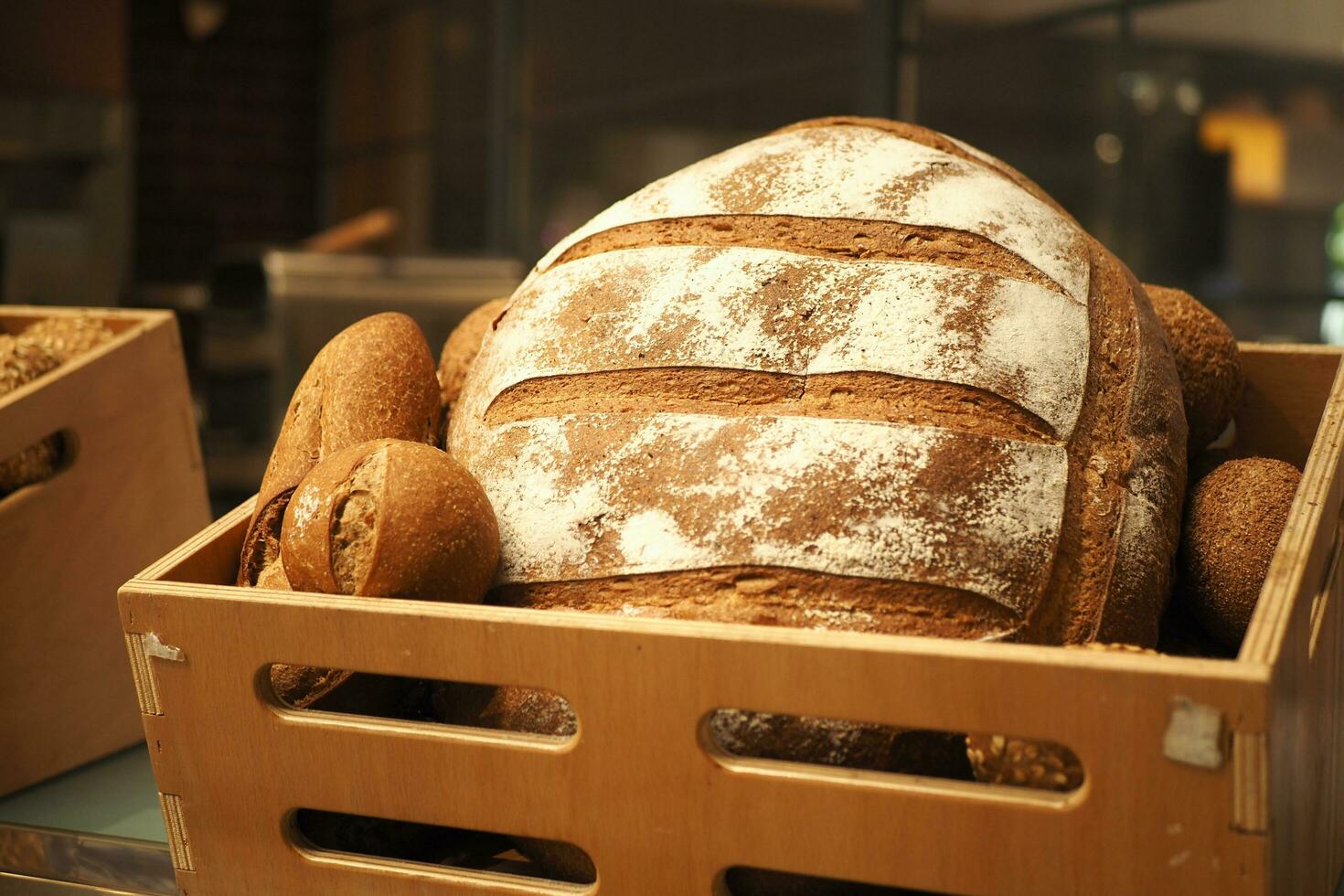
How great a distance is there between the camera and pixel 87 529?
1144 millimetres

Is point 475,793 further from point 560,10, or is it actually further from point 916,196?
point 560,10

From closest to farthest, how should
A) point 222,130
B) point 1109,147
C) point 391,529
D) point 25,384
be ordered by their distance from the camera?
point 391,529, point 25,384, point 1109,147, point 222,130

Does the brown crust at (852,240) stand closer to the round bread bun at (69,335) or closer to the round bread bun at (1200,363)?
the round bread bun at (1200,363)

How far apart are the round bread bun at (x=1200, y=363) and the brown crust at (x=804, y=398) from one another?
0.32m

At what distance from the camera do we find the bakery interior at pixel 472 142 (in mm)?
2609

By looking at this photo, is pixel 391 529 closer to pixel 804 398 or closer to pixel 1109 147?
pixel 804 398

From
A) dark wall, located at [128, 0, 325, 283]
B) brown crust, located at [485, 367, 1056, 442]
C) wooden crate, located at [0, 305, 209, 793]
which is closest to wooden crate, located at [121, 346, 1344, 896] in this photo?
brown crust, located at [485, 367, 1056, 442]

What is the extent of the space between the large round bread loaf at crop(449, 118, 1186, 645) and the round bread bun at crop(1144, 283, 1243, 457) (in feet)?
0.41

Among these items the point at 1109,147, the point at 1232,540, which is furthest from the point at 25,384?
the point at 1109,147

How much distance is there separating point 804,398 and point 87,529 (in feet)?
2.30

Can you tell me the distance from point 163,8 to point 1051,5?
5.46 meters

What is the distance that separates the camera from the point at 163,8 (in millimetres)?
6871

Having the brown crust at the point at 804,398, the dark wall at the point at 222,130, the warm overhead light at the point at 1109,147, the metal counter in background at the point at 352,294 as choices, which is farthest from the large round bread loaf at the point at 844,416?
the dark wall at the point at 222,130

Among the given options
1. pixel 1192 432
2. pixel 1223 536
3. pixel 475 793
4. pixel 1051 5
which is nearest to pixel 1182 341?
pixel 1192 432
